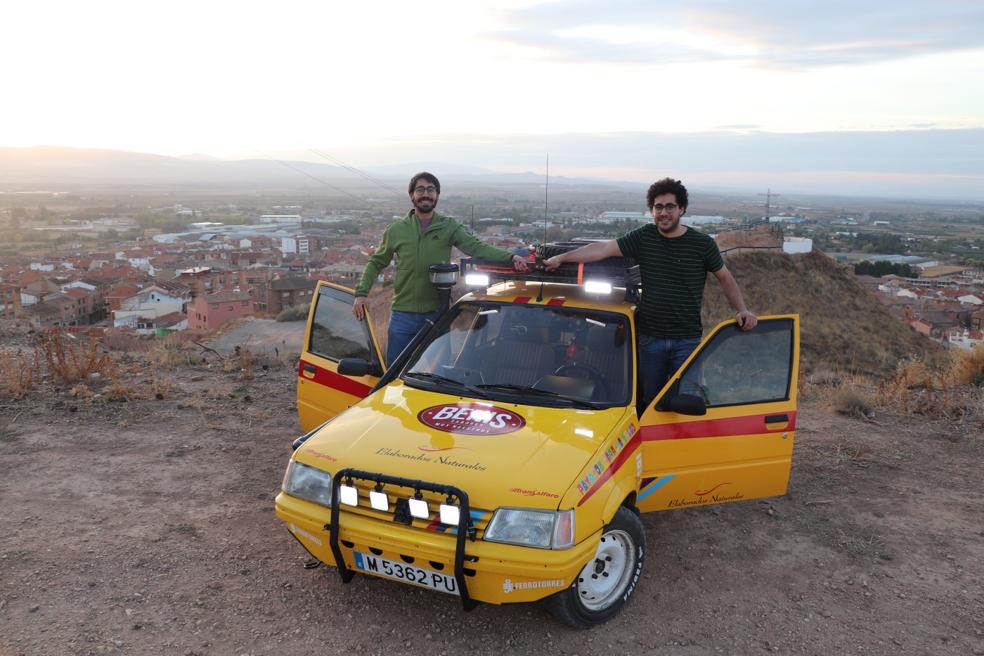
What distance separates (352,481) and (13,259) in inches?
2123

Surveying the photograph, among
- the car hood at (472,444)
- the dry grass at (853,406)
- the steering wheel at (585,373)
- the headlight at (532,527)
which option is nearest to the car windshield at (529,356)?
the steering wheel at (585,373)

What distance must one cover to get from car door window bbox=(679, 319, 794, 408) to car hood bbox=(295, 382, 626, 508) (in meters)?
0.76

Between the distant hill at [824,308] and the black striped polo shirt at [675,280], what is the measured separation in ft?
54.5

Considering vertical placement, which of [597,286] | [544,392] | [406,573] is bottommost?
[406,573]

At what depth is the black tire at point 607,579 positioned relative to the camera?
369 centimetres

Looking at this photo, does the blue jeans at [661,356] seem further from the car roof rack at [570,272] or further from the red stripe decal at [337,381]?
the red stripe decal at [337,381]

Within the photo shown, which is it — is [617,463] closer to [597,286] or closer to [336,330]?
[597,286]

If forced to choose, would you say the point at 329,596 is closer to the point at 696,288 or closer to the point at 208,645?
the point at 208,645

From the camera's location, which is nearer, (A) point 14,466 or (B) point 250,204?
(A) point 14,466

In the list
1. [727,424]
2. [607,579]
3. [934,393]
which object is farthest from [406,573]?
[934,393]

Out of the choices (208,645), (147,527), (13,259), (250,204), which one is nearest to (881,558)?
(208,645)

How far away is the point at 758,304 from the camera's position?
24.4 metres

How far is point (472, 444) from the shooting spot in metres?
3.78

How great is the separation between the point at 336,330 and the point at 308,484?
83.9 inches
